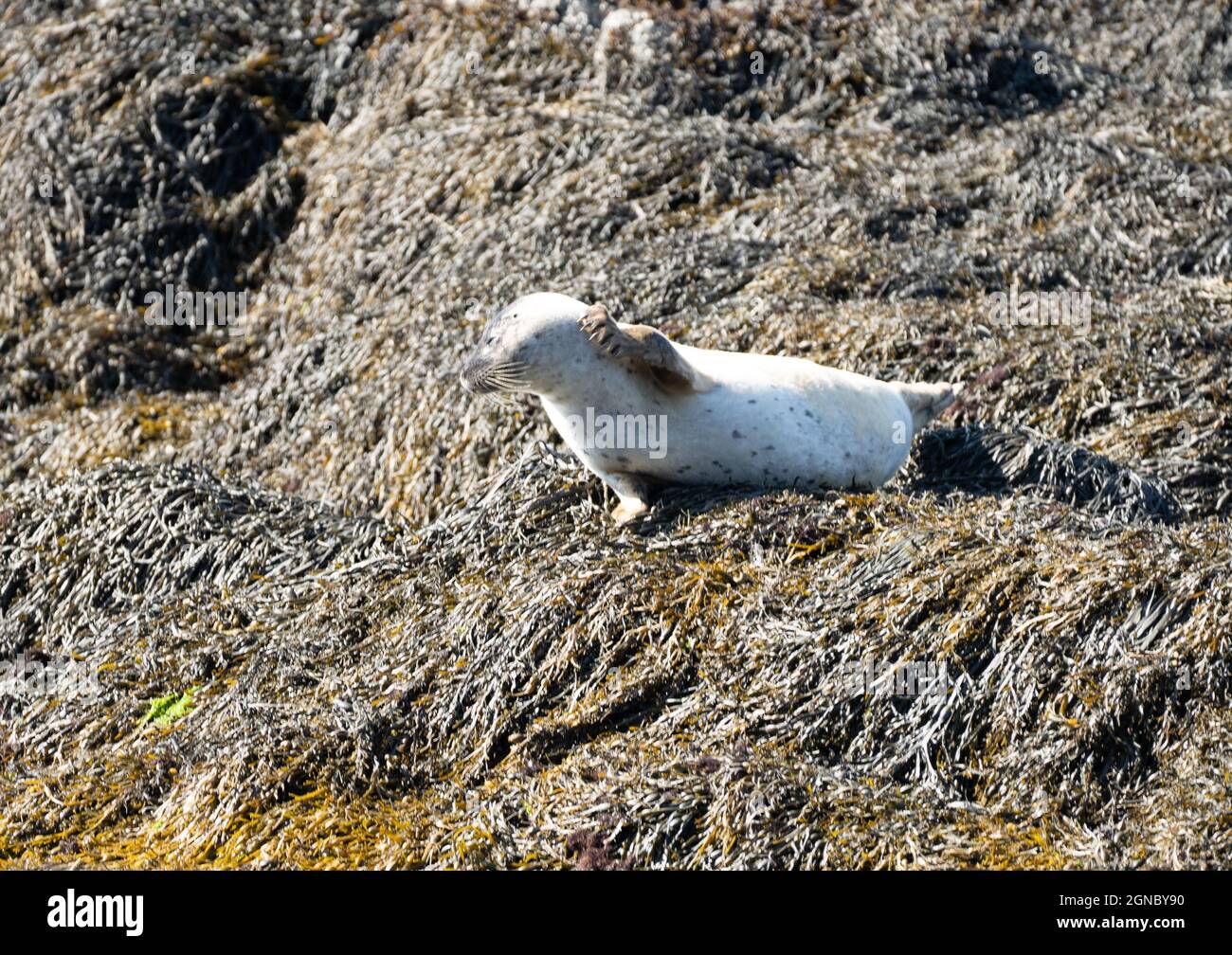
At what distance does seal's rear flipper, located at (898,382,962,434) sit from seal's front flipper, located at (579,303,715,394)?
1.18m

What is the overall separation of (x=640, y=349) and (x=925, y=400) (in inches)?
59.9

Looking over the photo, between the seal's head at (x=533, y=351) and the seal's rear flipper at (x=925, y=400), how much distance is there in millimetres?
1478

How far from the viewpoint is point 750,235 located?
8445 mm

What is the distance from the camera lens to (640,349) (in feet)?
17.8

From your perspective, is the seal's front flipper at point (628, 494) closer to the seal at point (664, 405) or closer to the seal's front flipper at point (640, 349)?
the seal at point (664, 405)

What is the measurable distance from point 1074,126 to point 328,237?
4264mm

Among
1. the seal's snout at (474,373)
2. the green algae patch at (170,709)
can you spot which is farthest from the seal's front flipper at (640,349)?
the green algae patch at (170,709)

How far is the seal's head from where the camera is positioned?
18.0 feet

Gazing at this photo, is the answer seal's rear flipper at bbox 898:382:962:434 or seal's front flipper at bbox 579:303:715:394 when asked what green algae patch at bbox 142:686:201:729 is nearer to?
seal's front flipper at bbox 579:303:715:394

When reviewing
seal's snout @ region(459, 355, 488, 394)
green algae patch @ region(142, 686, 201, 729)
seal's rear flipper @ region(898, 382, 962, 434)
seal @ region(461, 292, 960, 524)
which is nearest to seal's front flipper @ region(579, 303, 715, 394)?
seal @ region(461, 292, 960, 524)

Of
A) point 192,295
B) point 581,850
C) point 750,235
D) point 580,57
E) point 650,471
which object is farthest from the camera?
point 580,57

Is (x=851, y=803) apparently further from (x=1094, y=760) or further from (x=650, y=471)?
(x=650, y=471)

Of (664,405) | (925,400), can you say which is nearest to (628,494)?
(664,405)

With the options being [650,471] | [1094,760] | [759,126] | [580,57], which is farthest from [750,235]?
[1094,760]
